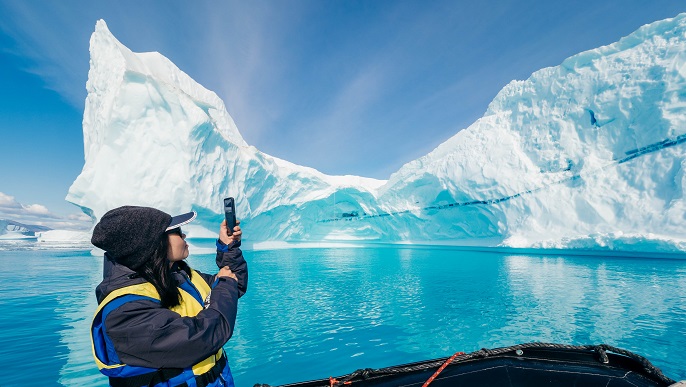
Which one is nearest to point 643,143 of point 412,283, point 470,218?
point 470,218

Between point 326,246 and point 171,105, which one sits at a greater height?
point 171,105

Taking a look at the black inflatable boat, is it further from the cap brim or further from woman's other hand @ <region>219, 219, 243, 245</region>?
the cap brim

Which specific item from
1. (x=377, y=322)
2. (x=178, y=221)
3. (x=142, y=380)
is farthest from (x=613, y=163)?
(x=142, y=380)

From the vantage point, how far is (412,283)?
10367 mm

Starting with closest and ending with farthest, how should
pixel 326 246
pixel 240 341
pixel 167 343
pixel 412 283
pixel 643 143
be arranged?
1. pixel 167 343
2. pixel 240 341
3. pixel 412 283
4. pixel 643 143
5. pixel 326 246

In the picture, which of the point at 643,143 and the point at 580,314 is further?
the point at 643,143

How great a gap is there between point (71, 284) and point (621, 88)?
27020 mm

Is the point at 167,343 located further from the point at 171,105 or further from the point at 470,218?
the point at 470,218

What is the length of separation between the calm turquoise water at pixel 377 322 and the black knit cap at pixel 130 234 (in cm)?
368

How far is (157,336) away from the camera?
3.20 ft

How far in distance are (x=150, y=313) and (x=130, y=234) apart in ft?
0.98

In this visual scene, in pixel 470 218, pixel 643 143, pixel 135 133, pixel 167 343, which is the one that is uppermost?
pixel 135 133

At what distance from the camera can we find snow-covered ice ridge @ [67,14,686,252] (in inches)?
586

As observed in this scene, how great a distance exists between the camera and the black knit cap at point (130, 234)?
1.05 m
